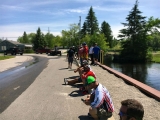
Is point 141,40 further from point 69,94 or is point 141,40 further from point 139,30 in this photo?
point 69,94

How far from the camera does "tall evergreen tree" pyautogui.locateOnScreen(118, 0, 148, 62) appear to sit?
70.9 metres

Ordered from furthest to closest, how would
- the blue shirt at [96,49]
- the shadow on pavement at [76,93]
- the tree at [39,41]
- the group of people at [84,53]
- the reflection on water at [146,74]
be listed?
the tree at [39,41], the reflection on water at [146,74], the blue shirt at [96,49], the group of people at [84,53], the shadow on pavement at [76,93]

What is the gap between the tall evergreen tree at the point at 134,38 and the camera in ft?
233

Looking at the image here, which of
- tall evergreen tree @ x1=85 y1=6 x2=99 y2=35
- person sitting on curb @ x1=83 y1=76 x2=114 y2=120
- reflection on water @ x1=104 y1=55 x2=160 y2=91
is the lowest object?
reflection on water @ x1=104 y1=55 x2=160 y2=91

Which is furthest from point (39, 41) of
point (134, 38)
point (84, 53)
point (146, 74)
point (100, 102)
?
point (100, 102)

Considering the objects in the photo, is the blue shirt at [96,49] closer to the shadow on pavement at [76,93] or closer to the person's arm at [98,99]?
the shadow on pavement at [76,93]

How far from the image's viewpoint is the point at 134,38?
73125mm

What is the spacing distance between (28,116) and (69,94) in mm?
3051

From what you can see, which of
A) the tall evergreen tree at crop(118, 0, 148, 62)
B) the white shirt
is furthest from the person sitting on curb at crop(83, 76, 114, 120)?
the tall evergreen tree at crop(118, 0, 148, 62)

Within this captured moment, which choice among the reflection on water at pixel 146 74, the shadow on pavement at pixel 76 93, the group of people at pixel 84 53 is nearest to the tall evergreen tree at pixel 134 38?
the reflection on water at pixel 146 74

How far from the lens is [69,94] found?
31.0ft

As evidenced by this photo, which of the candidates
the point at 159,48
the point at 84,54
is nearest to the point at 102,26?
the point at 159,48

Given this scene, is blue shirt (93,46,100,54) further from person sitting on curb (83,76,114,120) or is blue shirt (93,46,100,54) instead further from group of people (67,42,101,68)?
person sitting on curb (83,76,114,120)

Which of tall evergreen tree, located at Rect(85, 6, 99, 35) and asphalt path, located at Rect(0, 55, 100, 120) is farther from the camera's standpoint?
tall evergreen tree, located at Rect(85, 6, 99, 35)
